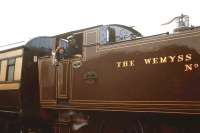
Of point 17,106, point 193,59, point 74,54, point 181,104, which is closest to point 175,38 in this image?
point 193,59

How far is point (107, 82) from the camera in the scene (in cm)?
755

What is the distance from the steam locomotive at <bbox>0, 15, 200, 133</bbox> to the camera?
620 centimetres

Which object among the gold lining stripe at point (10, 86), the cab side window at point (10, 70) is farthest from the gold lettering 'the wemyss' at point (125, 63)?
the cab side window at point (10, 70)

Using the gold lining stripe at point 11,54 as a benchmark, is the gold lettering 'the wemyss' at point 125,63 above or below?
below

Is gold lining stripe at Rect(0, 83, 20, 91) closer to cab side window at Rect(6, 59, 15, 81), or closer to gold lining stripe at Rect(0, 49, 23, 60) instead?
cab side window at Rect(6, 59, 15, 81)

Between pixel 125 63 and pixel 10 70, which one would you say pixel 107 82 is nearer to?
pixel 125 63

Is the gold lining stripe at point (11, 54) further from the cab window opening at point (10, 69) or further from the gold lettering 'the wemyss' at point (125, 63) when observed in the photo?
the gold lettering 'the wemyss' at point (125, 63)

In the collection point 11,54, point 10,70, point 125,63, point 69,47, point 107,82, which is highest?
point 11,54

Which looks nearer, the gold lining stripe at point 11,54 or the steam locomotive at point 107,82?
the steam locomotive at point 107,82

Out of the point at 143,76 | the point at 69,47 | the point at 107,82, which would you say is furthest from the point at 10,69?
the point at 143,76

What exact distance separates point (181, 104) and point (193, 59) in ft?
2.61

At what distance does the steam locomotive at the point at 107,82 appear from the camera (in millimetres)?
6195

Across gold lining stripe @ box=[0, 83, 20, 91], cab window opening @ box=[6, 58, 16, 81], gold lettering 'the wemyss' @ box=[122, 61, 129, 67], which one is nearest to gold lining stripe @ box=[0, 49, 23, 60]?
cab window opening @ box=[6, 58, 16, 81]

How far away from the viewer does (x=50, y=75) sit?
9.27 m
